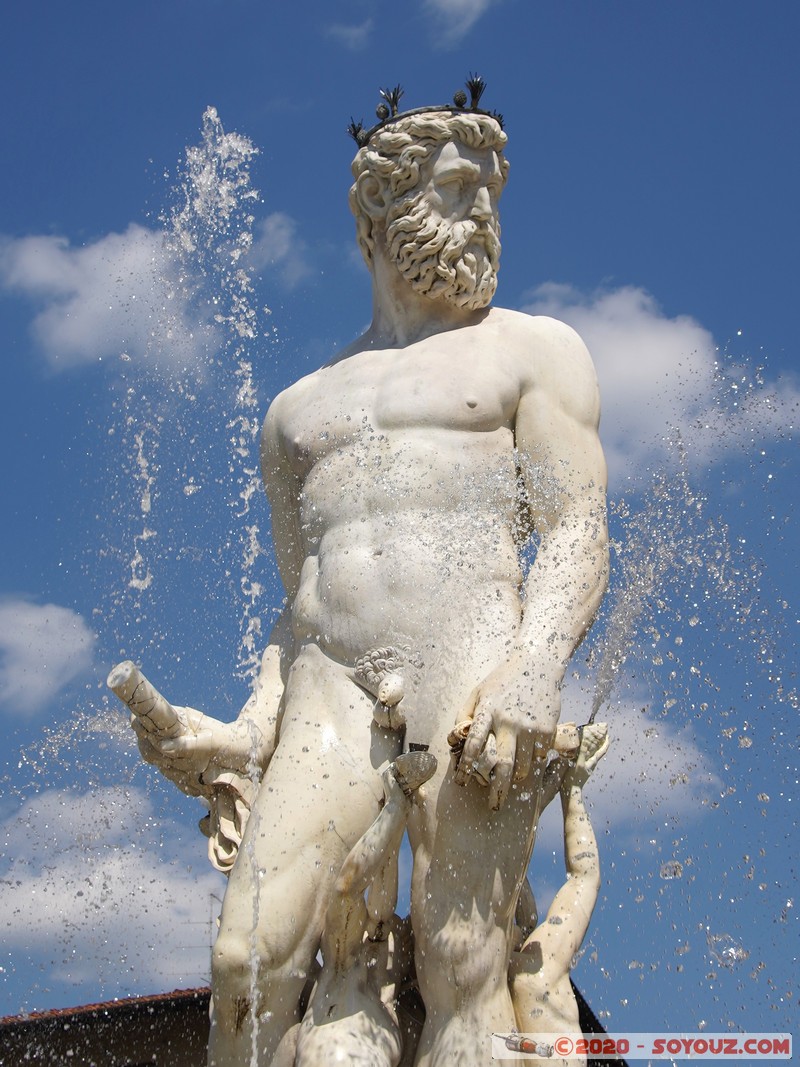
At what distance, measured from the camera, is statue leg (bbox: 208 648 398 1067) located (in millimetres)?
5598

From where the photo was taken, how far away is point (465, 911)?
5656 mm

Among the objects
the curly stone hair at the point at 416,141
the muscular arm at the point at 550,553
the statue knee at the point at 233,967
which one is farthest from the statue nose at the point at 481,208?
the statue knee at the point at 233,967

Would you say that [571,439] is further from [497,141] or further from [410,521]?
[497,141]

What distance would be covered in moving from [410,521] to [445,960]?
183 centimetres

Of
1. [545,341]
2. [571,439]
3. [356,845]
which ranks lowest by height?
[356,845]

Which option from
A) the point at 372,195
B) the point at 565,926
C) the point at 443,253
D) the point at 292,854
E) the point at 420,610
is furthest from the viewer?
the point at 372,195

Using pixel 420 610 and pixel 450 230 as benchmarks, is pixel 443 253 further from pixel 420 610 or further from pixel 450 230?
pixel 420 610

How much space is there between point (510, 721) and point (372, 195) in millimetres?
2846

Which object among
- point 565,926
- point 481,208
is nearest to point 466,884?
point 565,926

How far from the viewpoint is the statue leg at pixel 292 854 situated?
18.4 ft

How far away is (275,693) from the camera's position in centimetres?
684

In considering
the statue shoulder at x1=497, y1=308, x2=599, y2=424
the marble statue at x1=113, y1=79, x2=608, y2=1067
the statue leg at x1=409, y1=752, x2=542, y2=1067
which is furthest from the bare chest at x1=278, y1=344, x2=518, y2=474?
the statue leg at x1=409, y1=752, x2=542, y2=1067

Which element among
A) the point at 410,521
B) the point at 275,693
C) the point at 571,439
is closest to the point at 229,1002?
the point at 275,693

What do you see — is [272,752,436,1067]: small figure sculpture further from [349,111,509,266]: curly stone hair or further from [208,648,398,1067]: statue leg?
[349,111,509,266]: curly stone hair
